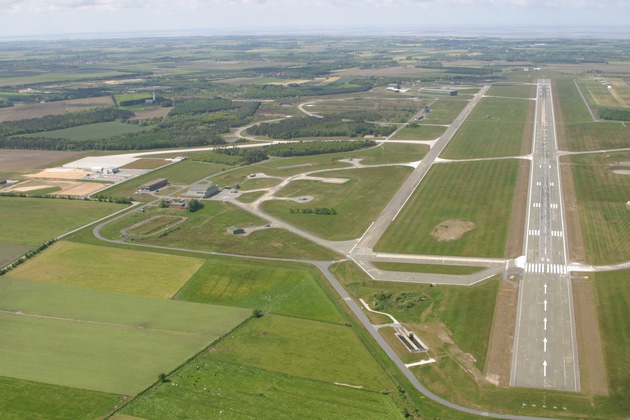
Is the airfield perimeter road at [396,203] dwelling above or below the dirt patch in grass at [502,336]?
above

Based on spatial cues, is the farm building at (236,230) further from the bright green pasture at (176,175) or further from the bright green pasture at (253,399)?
the bright green pasture at (253,399)

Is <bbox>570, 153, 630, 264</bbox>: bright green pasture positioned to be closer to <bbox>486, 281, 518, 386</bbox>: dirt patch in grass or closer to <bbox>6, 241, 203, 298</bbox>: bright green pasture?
<bbox>486, 281, 518, 386</bbox>: dirt patch in grass

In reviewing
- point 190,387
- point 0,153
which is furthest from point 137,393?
point 0,153

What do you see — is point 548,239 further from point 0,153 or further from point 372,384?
point 0,153

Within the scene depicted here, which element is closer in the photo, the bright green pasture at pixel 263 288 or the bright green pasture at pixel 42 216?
the bright green pasture at pixel 263 288

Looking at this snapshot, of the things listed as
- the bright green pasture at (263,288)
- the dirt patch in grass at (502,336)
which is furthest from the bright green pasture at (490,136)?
the bright green pasture at (263,288)

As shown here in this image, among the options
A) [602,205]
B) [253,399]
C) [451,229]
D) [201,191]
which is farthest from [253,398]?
[602,205]
